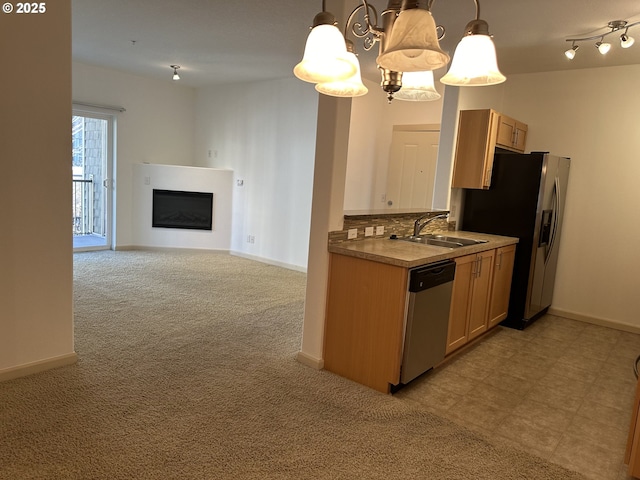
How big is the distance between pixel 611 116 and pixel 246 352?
4256 millimetres

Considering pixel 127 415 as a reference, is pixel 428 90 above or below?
above

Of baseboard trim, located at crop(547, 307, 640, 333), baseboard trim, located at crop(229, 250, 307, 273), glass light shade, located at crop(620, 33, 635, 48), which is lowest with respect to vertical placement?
baseboard trim, located at crop(547, 307, 640, 333)

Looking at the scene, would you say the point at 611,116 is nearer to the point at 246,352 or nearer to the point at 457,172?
the point at 457,172

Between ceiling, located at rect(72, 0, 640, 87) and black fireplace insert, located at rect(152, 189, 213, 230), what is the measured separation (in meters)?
2.00

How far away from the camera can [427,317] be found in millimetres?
2852

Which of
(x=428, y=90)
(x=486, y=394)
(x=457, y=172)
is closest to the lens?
(x=428, y=90)

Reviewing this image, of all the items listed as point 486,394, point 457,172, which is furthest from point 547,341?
point 457,172

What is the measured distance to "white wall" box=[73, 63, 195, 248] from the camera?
6.31 m

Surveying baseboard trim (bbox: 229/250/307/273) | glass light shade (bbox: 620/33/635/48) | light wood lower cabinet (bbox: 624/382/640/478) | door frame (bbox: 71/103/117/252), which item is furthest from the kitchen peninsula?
door frame (bbox: 71/103/117/252)

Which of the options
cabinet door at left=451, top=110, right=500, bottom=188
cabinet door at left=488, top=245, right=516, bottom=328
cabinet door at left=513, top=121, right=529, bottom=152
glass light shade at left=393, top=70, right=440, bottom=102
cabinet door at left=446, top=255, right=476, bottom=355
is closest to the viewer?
glass light shade at left=393, top=70, right=440, bottom=102

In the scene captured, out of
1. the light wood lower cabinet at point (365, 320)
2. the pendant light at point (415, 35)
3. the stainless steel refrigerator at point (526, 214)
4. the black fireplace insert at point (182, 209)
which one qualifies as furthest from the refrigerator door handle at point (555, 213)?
the black fireplace insert at point (182, 209)

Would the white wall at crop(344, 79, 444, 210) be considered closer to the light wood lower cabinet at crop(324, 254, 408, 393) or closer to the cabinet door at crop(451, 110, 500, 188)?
the cabinet door at crop(451, 110, 500, 188)

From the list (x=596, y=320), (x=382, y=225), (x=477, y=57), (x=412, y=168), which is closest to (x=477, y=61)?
(x=477, y=57)

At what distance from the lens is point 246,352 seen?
332 centimetres
